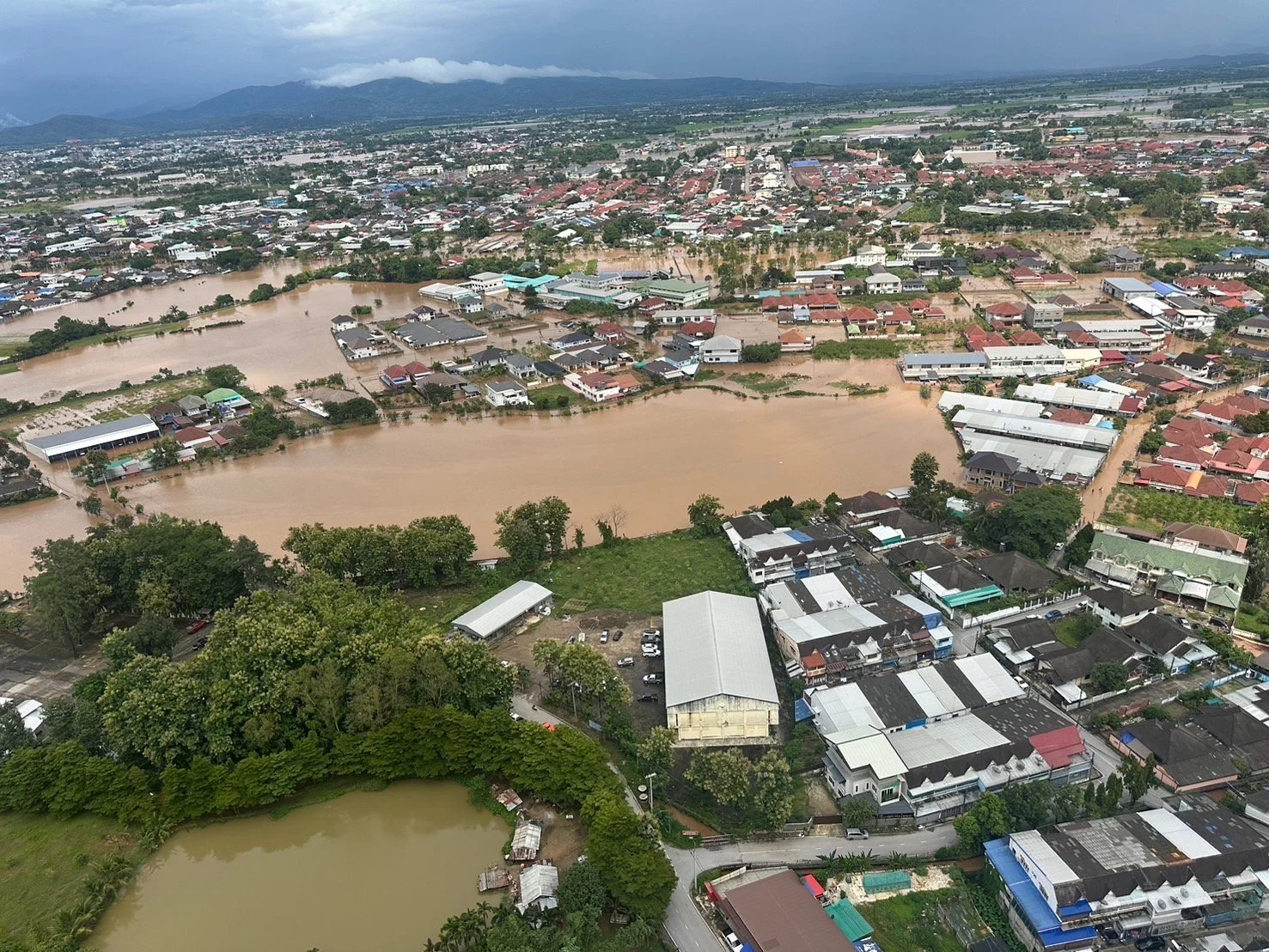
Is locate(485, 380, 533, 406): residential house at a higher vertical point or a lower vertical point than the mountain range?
lower

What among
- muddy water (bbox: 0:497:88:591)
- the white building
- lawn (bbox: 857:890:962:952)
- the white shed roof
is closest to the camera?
→ lawn (bbox: 857:890:962:952)

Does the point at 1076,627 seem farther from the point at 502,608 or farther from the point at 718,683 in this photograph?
the point at 502,608

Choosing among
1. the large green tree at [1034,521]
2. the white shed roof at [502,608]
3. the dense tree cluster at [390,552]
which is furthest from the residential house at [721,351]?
the white shed roof at [502,608]

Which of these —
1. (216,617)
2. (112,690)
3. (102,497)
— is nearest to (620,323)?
(102,497)

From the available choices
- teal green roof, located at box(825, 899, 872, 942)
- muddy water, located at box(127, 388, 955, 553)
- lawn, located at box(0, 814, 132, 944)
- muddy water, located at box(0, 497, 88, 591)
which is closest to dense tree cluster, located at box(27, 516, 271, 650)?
muddy water, located at box(127, 388, 955, 553)

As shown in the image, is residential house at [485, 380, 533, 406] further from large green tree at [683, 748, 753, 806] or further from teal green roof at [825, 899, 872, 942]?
teal green roof at [825, 899, 872, 942]

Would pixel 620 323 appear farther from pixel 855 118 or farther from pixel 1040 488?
pixel 855 118
